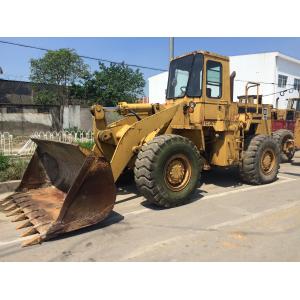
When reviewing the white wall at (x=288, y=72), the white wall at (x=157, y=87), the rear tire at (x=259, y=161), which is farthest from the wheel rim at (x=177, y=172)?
the white wall at (x=157, y=87)

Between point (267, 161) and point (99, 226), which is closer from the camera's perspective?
point (99, 226)

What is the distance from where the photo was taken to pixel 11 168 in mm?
7828

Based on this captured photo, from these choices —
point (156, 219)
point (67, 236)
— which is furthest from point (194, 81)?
point (67, 236)

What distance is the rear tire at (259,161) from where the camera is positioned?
7.39 meters

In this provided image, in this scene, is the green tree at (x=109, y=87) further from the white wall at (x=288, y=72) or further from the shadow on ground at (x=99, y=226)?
the shadow on ground at (x=99, y=226)

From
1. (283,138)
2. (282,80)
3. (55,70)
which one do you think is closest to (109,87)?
(55,70)

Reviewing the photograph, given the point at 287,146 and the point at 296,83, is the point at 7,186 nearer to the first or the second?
the point at 287,146

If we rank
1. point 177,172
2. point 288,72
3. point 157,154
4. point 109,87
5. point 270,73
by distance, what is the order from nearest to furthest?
point 157,154 → point 177,172 → point 109,87 → point 270,73 → point 288,72

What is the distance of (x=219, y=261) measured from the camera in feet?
12.6

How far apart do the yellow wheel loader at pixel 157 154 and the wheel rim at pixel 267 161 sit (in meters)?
0.02

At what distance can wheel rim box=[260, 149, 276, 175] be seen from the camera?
7703mm

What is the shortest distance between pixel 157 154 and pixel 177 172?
2.11 feet

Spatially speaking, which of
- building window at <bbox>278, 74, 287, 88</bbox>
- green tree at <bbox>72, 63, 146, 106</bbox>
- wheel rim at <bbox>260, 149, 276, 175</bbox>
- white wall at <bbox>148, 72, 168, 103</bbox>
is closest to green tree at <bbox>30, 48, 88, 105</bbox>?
green tree at <bbox>72, 63, 146, 106</bbox>

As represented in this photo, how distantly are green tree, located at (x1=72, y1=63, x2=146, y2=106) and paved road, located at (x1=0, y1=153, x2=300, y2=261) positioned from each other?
907 inches
